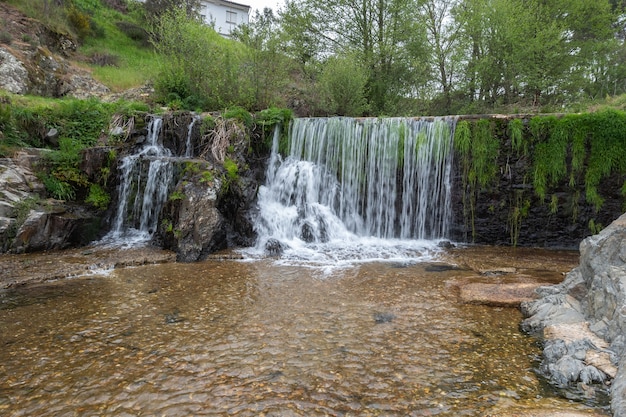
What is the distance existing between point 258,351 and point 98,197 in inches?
326

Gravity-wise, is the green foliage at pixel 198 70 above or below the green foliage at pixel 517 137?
above

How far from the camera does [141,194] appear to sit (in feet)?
34.6

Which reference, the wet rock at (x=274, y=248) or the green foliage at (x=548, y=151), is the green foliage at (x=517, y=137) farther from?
the wet rock at (x=274, y=248)

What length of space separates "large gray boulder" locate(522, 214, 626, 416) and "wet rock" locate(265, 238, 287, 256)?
5371mm

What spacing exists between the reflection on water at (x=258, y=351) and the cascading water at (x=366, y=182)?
4788mm

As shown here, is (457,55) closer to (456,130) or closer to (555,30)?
(555,30)

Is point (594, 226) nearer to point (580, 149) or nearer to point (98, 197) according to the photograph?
point (580, 149)

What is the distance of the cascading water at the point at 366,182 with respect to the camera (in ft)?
37.0

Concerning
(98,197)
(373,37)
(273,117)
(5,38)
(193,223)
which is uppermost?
(373,37)

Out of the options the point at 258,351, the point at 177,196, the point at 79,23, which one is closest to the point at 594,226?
the point at 258,351

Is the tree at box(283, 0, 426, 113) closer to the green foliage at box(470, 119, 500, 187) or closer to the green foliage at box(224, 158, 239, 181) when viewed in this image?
the green foliage at box(470, 119, 500, 187)

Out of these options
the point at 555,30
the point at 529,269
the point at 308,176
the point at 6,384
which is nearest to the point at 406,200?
the point at 308,176

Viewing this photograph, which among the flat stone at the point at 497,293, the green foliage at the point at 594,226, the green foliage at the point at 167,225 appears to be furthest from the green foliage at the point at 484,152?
the green foliage at the point at 167,225

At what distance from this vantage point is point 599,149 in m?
10.1
